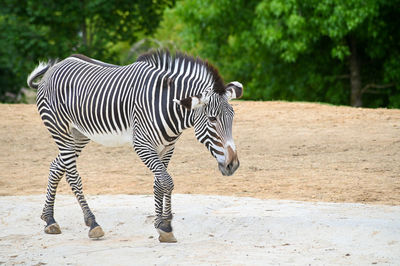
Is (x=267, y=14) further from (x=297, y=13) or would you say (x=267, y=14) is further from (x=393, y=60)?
(x=393, y=60)

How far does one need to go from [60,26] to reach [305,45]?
26.2ft

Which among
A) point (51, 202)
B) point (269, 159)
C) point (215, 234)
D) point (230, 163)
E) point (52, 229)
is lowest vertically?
point (269, 159)

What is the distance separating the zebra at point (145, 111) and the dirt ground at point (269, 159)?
262 centimetres

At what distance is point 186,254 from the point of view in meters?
6.20

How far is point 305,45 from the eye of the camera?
2092 centimetres

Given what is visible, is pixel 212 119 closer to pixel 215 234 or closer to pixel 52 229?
pixel 215 234

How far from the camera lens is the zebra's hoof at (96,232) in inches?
276

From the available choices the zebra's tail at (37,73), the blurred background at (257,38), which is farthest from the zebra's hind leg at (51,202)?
the blurred background at (257,38)

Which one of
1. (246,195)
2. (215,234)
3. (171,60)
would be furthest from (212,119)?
(246,195)

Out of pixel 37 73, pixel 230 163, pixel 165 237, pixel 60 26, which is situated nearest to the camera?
pixel 230 163

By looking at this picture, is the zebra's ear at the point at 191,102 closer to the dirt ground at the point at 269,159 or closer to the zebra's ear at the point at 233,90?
the zebra's ear at the point at 233,90

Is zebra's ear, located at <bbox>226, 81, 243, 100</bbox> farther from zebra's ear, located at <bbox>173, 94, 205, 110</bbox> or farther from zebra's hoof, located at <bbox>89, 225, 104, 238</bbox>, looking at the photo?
zebra's hoof, located at <bbox>89, 225, 104, 238</bbox>

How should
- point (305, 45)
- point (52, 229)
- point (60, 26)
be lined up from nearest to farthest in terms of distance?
point (52, 229)
point (305, 45)
point (60, 26)

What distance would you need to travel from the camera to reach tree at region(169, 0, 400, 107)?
2047 centimetres
